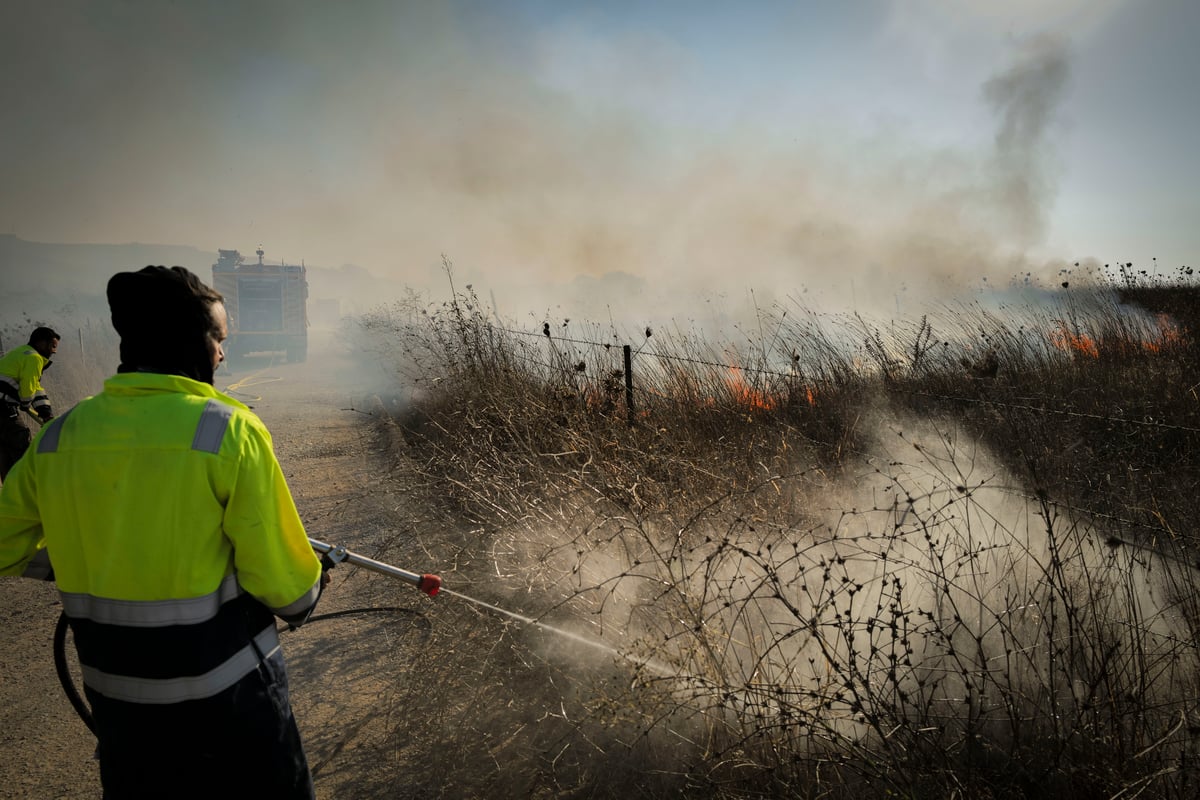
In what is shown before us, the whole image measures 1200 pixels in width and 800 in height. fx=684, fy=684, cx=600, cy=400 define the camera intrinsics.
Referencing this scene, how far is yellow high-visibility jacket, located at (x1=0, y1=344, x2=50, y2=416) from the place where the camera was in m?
6.76

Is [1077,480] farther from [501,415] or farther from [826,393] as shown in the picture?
[501,415]

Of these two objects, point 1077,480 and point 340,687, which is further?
point 1077,480

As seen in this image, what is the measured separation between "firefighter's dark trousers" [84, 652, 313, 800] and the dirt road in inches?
43.5

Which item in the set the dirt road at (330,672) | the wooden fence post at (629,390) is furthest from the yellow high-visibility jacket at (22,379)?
the wooden fence post at (629,390)

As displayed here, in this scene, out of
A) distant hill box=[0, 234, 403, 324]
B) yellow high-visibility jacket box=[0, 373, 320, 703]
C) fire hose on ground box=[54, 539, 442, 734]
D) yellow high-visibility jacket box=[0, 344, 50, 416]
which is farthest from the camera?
distant hill box=[0, 234, 403, 324]

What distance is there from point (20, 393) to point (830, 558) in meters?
7.83

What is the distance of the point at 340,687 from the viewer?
338 centimetres

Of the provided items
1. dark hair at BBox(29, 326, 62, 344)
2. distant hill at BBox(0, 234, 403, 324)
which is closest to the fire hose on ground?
dark hair at BBox(29, 326, 62, 344)

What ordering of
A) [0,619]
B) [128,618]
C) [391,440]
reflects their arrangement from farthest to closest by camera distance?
[391,440] → [0,619] → [128,618]

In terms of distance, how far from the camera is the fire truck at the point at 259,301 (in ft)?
68.5

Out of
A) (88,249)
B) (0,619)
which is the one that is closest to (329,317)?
(88,249)

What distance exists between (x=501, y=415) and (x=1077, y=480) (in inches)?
148

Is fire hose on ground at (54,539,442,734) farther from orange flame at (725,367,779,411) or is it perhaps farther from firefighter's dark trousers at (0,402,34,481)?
firefighter's dark trousers at (0,402,34,481)

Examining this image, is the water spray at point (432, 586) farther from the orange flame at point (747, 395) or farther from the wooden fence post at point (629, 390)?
the orange flame at point (747, 395)
